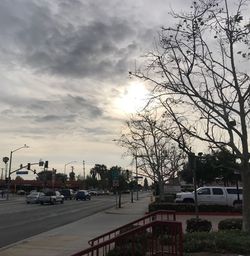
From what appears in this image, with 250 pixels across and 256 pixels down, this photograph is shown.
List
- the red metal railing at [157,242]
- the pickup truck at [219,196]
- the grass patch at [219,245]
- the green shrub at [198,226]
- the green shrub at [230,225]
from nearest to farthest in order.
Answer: the red metal railing at [157,242], the grass patch at [219,245], the green shrub at [230,225], the green shrub at [198,226], the pickup truck at [219,196]

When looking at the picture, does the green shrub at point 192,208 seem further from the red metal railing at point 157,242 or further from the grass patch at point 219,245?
the red metal railing at point 157,242

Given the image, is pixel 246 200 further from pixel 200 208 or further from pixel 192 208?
pixel 200 208

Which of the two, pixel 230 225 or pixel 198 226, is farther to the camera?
pixel 198 226

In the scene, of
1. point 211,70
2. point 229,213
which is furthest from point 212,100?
point 229,213

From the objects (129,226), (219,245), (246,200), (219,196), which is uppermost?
(219,196)

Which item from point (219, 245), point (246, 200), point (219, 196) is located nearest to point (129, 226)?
point (219, 245)

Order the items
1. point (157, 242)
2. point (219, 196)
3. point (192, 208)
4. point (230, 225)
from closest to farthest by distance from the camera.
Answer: point (157, 242) → point (230, 225) → point (192, 208) → point (219, 196)

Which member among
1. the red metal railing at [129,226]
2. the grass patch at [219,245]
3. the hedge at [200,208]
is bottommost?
the grass patch at [219,245]

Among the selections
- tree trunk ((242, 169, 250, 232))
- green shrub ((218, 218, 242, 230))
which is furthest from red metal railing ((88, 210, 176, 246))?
tree trunk ((242, 169, 250, 232))

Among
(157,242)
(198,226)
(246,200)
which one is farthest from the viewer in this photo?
(198,226)

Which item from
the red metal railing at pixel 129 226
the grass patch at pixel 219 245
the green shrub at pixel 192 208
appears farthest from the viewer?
the green shrub at pixel 192 208

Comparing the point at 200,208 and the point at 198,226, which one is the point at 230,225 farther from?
the point at 200,208

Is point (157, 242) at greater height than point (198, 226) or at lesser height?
lesser

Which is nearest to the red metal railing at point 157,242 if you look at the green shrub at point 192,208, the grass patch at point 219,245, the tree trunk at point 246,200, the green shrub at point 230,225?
the grass patch at point 219,245
